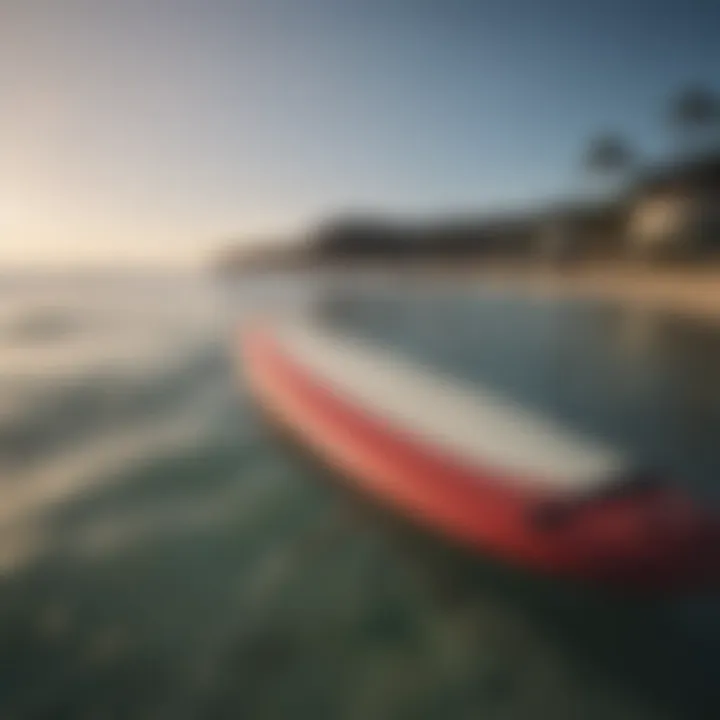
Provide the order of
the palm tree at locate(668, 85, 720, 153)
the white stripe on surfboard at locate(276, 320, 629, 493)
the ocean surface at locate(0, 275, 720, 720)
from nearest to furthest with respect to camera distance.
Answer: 1. the ocean surface at locate(0, 275, 720, 720)
2. the white stripe on surfboard at locate(276, 320, 629, 493)
3. the palm tree at locate(668, 85, 720, 153)

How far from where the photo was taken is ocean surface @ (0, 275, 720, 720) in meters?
1.50

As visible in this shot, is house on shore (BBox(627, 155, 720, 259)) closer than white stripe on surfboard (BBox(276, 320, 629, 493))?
No

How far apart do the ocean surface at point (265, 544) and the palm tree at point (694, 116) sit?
74cm

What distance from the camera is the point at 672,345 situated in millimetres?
3264

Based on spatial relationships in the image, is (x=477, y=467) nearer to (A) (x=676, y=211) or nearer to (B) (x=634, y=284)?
(A) (x=676, y=211)

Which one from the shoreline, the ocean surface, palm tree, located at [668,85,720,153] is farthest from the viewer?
the shoreline

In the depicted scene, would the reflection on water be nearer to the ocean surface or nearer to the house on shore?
the ocean surface

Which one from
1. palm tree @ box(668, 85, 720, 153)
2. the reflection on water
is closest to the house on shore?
palm tree @ box(668, 85, 720, 153)

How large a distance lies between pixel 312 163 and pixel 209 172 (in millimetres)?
369

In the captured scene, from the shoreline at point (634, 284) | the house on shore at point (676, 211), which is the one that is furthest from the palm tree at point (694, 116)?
the shoreline at point (634, 284)

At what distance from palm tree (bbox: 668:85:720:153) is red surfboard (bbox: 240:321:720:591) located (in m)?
1.12

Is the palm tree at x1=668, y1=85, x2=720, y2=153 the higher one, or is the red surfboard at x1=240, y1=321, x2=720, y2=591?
the palm tree at x1=668, y1=85, x2=720, y2=153

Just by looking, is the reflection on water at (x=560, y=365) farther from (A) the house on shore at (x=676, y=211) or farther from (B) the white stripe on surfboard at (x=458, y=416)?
(A) the house on shore at (x=676, y=211)

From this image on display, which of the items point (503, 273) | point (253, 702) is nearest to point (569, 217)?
point (503, 273)
